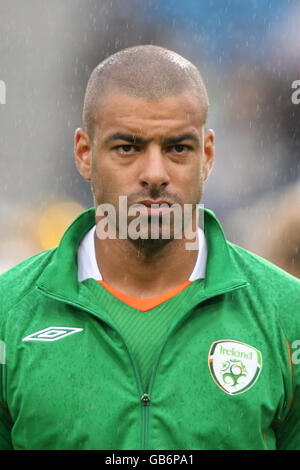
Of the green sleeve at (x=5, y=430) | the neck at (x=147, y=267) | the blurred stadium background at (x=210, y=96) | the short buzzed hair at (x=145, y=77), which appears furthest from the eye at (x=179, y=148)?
the blurred stadium background at (x=210, y=96)

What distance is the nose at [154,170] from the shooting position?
255 cm

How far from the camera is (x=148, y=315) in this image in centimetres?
262

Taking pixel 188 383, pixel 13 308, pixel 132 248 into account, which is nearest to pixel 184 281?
pixel 132 248

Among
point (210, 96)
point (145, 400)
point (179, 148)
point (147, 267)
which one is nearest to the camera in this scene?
point (145, 400)

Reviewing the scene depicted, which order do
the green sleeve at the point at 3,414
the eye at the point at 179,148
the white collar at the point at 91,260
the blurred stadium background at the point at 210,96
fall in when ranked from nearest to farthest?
1. the green sleeve at the point at 3,414
2. the eye at the point at 179,148
3. the white collar at the point at 91,260
4. the blurred stadium background at the point at 210,96

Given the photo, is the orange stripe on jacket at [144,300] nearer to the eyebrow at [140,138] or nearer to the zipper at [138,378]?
the zipper at [138,378]

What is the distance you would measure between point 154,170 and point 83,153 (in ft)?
1.56

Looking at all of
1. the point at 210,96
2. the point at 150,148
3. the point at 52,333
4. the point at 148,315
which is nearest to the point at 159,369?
the point at 148,315

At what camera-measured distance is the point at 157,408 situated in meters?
2.41

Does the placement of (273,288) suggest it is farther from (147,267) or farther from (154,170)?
(154,170)

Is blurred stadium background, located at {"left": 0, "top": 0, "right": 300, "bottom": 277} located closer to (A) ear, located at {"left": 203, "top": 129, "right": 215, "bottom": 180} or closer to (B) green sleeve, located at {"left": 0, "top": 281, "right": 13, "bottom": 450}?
(A) ear, located at {"left": 203, "top": 129, "right": 215, "bottom": 180}

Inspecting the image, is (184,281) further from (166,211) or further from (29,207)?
(29,207)

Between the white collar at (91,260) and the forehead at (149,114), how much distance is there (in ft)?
1.46

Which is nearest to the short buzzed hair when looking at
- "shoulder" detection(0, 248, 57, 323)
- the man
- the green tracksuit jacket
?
the man
